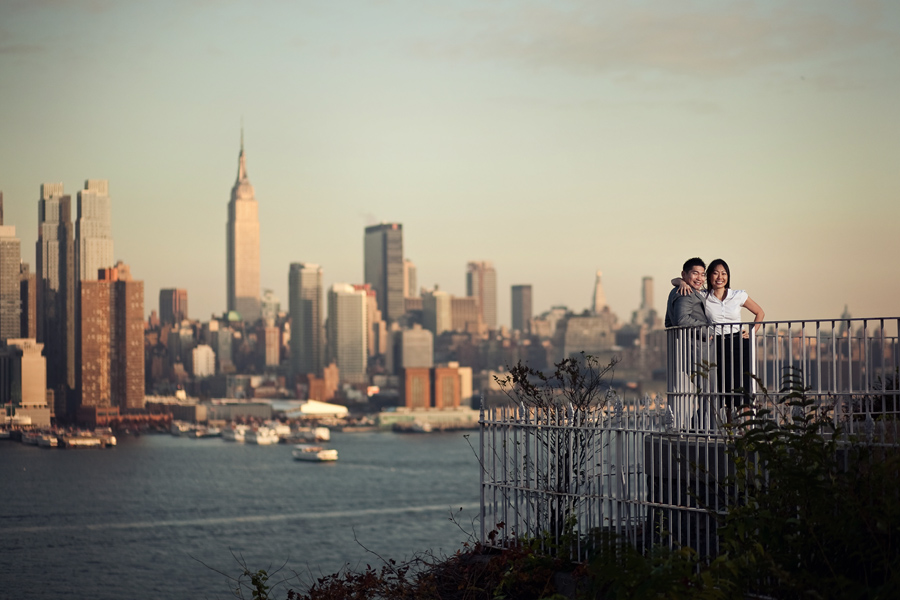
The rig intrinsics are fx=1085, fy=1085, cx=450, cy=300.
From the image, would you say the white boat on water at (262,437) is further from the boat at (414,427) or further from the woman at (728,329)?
the woman at (728,329)

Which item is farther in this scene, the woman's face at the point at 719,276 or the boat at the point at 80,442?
the boat at the point at 80,442

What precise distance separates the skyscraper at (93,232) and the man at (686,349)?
162m

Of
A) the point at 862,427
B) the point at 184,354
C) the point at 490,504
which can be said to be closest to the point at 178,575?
the point at 490,504

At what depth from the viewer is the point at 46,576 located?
143 feet

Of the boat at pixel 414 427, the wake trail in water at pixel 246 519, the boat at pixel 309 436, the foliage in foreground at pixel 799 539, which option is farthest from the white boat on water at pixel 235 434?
the foliage in foreground at pixel 799 539

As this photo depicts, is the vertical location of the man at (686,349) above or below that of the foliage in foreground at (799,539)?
above

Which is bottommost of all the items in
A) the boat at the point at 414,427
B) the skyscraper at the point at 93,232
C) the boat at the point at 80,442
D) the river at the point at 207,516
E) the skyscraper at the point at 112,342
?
the boat at the point at 414,427

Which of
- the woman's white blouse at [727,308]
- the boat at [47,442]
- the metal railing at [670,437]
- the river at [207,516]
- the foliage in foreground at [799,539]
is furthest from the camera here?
the boat at [47,442]

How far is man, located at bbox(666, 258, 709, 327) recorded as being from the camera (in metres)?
8.51

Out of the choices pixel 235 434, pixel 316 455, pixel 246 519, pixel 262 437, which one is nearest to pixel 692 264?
pixel 246 519

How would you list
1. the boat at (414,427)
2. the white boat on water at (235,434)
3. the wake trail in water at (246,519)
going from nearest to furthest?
Result: the wake trail in water at (246,519), the white boat on water at (235,434), the boat at (414,427)

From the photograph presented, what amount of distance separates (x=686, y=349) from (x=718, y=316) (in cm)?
36

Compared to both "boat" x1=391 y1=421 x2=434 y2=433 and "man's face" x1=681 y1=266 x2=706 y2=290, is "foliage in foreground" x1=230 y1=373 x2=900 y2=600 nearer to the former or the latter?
"man's face" x1=681 y1=266 x2=706 y2=290

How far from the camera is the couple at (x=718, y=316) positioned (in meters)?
7.99
